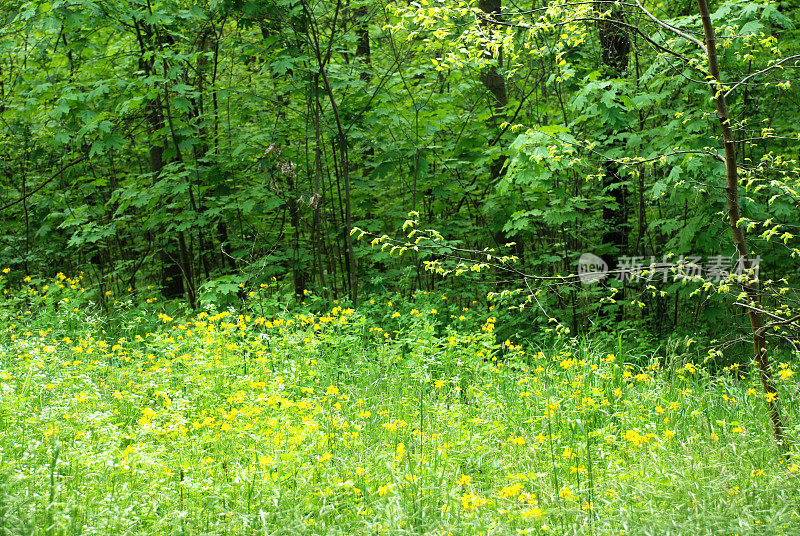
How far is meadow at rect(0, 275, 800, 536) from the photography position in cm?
246

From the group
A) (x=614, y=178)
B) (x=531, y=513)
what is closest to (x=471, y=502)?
(x=531, y=513)

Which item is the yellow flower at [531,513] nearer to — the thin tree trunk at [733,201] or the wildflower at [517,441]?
the wildflower at [517,441]

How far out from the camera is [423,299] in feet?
20.2

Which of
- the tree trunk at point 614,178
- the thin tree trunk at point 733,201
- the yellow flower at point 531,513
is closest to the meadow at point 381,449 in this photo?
the yellow flower at point 531,513

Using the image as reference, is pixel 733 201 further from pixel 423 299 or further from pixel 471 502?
pixel 423 299

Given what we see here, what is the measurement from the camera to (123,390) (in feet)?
13.4

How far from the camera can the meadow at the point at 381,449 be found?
97.0 inches

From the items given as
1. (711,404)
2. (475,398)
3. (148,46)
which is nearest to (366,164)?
(148,46)

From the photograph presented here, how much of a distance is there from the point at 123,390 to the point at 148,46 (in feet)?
14.5

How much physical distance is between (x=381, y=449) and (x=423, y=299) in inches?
117

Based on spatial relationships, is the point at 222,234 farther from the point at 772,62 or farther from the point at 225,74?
the point at 772,62

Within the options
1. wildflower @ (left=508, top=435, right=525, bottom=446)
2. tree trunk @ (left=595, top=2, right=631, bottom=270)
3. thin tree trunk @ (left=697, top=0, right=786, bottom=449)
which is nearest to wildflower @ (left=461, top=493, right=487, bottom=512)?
wildflower @ (left=508, top=435, right=525, bottom=446)

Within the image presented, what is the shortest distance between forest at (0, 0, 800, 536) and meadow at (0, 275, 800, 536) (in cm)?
2

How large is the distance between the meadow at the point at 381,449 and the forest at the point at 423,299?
22mm
